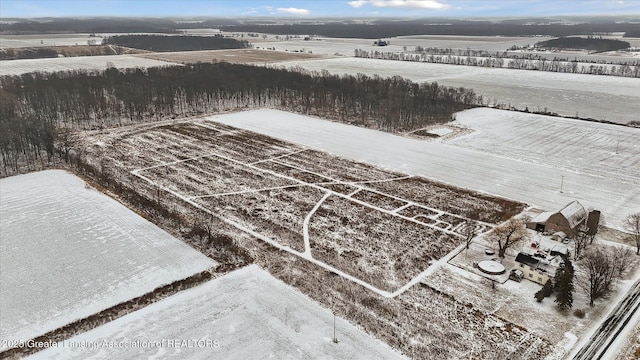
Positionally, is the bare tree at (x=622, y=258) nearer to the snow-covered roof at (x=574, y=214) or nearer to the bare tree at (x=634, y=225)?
the bare tree at (x=634, y=225)

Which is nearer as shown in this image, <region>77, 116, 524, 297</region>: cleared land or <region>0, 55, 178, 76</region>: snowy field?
<region>77, 116, 524, 297</region>: cleared land

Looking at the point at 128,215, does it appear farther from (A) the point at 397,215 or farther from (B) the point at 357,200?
(A) the point at 397,215

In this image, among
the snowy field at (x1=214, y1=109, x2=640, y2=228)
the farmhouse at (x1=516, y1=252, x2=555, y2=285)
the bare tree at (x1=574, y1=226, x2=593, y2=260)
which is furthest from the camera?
the snowy field at (x1=214, y1=109, x2=640, y2=228)

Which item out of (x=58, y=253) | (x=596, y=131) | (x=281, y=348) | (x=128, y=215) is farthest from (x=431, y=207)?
(x=596, y=131)

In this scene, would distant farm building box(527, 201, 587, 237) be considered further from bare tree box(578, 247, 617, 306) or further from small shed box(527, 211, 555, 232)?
bare tree box(578, 247, 617, 306)

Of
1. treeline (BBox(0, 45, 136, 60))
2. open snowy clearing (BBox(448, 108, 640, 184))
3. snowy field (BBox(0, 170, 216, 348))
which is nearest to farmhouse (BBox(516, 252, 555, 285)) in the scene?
snowy field (BBox(0, 170, 216, 348))

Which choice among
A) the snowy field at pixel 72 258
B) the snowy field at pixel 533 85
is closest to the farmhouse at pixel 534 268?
the snowy field at pixel 72 258
